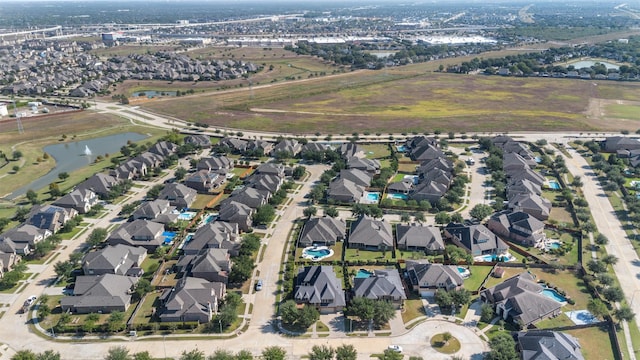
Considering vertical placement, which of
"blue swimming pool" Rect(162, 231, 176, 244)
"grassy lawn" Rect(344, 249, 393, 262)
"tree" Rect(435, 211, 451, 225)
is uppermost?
"tree" Rect(435, 211, 451, 225)

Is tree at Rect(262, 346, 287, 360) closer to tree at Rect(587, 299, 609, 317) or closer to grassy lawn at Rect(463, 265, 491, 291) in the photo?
grassy lawn at Rect(463, 265, 491, 291)

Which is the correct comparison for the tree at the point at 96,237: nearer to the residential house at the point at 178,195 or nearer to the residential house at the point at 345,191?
the residential house at the point at 178,195

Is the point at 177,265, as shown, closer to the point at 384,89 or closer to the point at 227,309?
the point at 227,309

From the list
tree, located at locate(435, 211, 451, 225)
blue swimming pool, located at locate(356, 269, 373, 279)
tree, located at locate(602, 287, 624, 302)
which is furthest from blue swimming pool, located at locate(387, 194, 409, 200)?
tree, located at locate(602, 287, 624, 302)

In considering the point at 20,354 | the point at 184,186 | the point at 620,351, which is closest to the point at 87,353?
the point at 20,354

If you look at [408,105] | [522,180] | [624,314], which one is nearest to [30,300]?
[624,314]

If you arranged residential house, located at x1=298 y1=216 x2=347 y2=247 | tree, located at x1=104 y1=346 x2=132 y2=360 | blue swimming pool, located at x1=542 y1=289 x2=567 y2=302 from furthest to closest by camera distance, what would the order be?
residential house, located at x1=298 y1=216 x2=347 y2=247, blue swimming pool, located at x1=542 y1=289 x2=567 y2=302, tree, located at x1=104 y1=346 x2=132 y2=360
